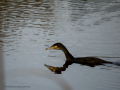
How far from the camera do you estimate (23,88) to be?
7.52 metres

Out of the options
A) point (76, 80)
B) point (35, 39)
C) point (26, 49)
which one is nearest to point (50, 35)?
point (35, 39)

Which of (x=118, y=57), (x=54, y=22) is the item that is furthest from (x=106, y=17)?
(x=118, y=57)

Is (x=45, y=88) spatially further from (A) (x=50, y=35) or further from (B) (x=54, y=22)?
(B) (x=54, y=22)

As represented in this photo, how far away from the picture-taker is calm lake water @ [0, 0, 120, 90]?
784 centimetres

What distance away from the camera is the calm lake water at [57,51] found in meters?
7.84

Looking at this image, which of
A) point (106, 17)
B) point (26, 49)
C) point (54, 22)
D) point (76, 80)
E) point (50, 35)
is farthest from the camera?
point (106, 17)

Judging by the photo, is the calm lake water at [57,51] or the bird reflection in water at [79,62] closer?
the calm lake water at [57,51]

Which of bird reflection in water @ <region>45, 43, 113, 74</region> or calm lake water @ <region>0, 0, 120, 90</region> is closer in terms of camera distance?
calm lake water @ <region>0, 0, 120, 90</region>

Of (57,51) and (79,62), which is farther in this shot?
(57,51)

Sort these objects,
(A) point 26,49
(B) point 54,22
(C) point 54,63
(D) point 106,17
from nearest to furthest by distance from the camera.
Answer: (C) point 54,63, (A) point 26,49, (B) point 54,22, (D) point 106,17

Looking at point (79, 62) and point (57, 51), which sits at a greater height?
point (79, 62)

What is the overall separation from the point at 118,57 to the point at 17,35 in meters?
6.96

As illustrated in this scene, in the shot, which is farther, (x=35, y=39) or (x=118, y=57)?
(x=35, y=39)

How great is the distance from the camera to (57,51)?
489 inches
